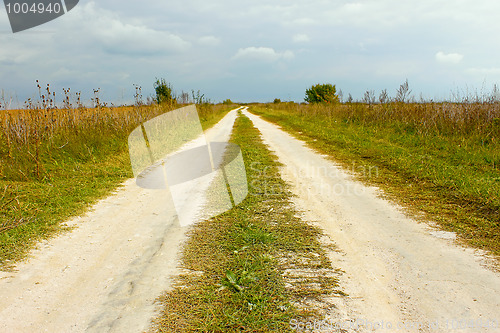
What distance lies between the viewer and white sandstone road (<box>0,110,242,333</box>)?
245 centimetres

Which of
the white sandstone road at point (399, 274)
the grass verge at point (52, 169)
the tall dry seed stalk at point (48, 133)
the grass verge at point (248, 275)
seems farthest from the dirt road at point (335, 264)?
the tall dry seed stalk at point (48, 133)

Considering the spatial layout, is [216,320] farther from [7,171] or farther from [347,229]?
[7,171]

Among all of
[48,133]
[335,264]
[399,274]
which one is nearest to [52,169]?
[48,133]

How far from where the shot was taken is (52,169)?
7.11 meters

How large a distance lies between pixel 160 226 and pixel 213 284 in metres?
1.66

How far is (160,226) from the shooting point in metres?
4.29

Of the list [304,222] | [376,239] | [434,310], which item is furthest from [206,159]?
[434,310]

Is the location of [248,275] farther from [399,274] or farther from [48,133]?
[48,133]

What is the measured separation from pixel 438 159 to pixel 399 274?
6092 millimetres

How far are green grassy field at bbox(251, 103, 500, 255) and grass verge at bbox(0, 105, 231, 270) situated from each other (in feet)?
15.8

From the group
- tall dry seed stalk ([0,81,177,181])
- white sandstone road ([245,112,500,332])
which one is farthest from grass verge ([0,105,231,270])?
white sandstone road ([245,112,500,332])

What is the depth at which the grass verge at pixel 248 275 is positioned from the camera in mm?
2404

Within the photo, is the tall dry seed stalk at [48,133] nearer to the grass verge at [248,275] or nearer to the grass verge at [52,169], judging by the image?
the grass verge at [52,169]

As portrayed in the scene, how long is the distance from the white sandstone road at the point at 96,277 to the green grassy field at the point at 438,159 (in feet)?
10.9
